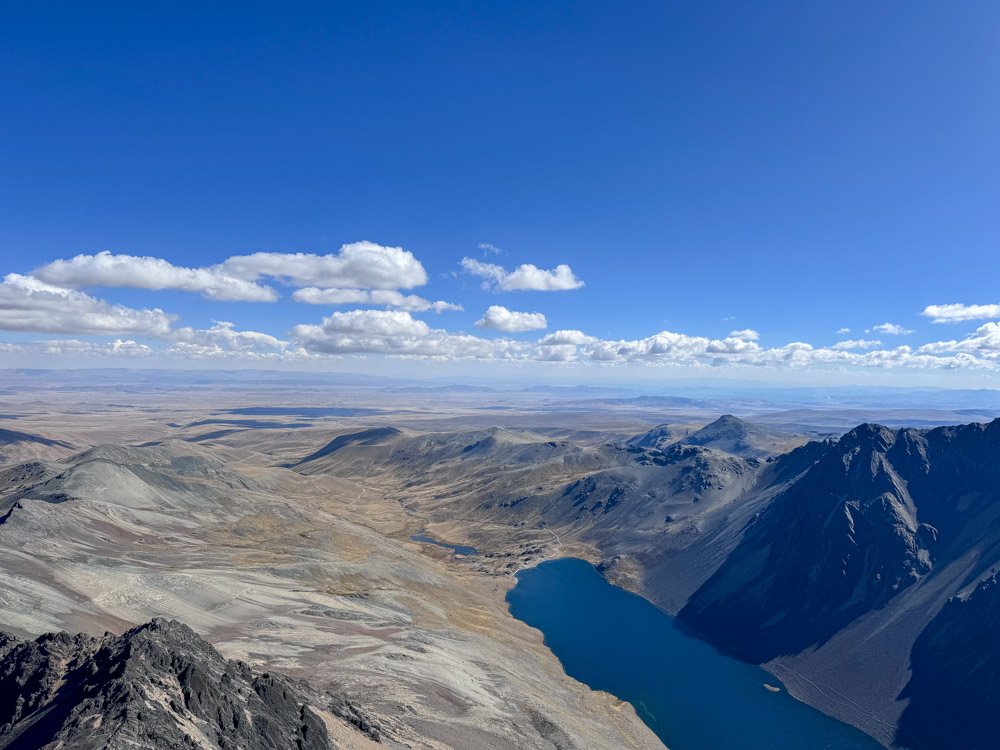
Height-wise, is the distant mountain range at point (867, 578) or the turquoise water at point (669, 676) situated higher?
the distant mountain range at point (867, 578)

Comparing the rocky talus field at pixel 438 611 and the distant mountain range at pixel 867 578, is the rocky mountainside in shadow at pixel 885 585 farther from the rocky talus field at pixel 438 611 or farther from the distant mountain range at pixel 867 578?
the rocky talus field at pixel 438 611

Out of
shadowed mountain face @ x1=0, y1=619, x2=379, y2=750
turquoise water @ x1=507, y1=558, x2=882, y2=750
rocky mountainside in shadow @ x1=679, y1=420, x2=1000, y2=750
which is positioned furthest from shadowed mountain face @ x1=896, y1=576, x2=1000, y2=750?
shadowed mountain face @ x1=0, y1=619, x2=379, y2=750

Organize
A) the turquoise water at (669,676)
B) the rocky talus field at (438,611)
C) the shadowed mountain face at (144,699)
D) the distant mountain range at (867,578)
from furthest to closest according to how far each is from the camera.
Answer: the distant mountain range at (867,578) < the turquoise water at (669,676) < the rocky talus field at (438,611) < the shadowed mountain face at (144,699)

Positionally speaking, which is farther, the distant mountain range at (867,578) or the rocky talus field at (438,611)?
the distant mountain range at (867,578)

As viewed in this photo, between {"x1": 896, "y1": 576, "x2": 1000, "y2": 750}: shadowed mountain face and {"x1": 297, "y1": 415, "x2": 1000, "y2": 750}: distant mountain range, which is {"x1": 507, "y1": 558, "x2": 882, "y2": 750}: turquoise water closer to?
{"x1": 297, "y1": 415, "x2": 1000, "y2": 750}: distant mountain range

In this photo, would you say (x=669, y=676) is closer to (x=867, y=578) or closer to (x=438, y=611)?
(x=438, y=611)

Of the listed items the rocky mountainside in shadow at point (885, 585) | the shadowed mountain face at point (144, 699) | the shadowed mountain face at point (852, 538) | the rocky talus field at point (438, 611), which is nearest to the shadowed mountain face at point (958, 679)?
the rocky mountainside in shadow at point (885, 585)

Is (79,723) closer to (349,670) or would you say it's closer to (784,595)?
(349,670)
